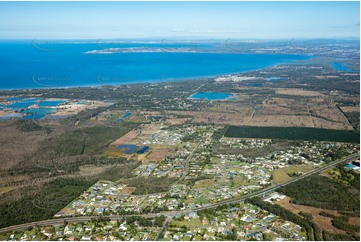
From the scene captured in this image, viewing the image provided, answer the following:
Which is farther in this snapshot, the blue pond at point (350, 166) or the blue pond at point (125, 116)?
the blue pond at point (125, 116)

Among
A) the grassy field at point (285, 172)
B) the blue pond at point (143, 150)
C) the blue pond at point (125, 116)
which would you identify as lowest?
the blue pond at point (125, 116)

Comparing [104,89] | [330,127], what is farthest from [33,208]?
[104,89]

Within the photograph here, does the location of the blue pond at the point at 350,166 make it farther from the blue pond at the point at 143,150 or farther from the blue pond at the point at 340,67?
the blue pond at the point at 340,67

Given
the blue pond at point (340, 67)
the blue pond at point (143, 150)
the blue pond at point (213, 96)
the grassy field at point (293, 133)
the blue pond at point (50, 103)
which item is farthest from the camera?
the blue pond at point (340, 67)

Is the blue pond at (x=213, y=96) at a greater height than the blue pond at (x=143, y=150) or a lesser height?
greater

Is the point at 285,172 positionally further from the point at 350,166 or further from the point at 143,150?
the point at 143,150

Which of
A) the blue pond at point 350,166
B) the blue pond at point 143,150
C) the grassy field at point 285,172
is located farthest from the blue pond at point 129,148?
the blue pond at point 350,166
